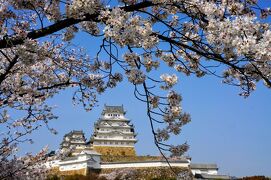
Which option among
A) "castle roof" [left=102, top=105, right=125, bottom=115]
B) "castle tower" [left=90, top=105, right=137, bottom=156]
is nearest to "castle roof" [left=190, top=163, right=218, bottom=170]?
"castle tower" [left=90, top=105, right=137, bottom=156]

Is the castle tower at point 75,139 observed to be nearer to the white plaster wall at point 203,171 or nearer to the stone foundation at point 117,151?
the stone foundation at point 117,151

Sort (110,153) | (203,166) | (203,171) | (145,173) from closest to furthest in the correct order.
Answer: (145,173) → (203,171) → (203,166) → (110,153)

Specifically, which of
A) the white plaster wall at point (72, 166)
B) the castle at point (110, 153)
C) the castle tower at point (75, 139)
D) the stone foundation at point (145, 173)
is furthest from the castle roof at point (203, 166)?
the castle tower at point (75, 139)

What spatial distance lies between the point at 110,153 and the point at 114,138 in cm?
205

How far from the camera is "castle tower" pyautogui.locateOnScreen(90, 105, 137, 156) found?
51688 mm

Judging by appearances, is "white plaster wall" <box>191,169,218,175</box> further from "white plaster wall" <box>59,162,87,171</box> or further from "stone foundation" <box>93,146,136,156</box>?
"white plaster wall" <box>59,162,87,171</box>

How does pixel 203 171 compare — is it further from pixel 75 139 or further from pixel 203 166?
pixel 75 139

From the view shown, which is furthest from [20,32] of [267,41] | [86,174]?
[86,174]

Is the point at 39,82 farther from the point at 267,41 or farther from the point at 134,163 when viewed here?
the point at 134,163

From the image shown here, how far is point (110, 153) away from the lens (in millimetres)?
51562

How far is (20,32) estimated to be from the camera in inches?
190

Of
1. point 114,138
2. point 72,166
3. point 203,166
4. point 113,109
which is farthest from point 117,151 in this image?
point 203,166

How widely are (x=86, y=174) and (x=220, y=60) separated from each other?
123 ft

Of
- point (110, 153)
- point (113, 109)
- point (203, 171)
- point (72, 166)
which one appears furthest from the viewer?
point (113, 109)
